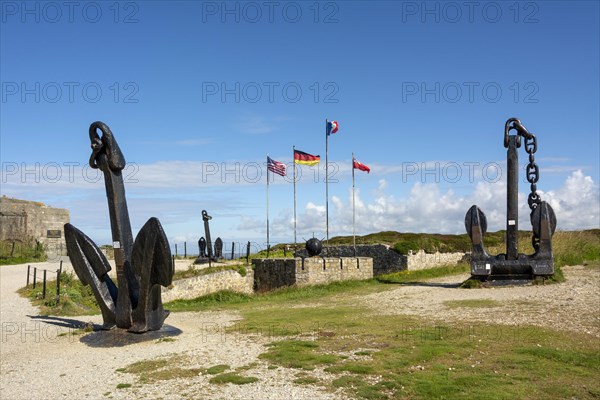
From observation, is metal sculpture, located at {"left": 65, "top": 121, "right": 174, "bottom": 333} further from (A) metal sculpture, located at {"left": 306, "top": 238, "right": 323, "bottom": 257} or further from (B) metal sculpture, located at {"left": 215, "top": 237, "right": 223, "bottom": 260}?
(B) metal sculpture, located at {"left": 215, "top": 237, "right": 223, "bottom": 260}

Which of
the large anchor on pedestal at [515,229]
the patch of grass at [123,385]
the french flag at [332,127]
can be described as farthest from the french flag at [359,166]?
the patch of grass at [123,385]

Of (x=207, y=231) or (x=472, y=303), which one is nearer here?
(x=472, y=303)

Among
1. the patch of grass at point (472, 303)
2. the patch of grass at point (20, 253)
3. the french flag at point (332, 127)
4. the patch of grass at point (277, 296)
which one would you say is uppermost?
the french flag at point (332, 127)

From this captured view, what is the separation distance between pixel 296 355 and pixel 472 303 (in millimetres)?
5941

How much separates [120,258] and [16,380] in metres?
2.75

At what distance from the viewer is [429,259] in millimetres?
24594

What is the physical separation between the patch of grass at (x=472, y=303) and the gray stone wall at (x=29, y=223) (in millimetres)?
28061

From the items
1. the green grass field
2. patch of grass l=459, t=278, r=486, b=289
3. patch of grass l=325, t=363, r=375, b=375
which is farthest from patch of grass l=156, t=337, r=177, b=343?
patch of grass l=459, t=278, r=486, b=289

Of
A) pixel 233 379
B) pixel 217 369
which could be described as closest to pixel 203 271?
pixel 217 369

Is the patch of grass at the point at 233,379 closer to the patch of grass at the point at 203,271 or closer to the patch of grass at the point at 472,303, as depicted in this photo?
the patch of grass at the point at 472,303

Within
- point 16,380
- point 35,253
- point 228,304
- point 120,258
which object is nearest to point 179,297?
point 228,304

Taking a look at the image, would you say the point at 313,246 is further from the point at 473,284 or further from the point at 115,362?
the point at 115,362

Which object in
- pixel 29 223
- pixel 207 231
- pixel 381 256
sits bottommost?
pixel 381 256

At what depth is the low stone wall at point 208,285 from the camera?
17.7m
